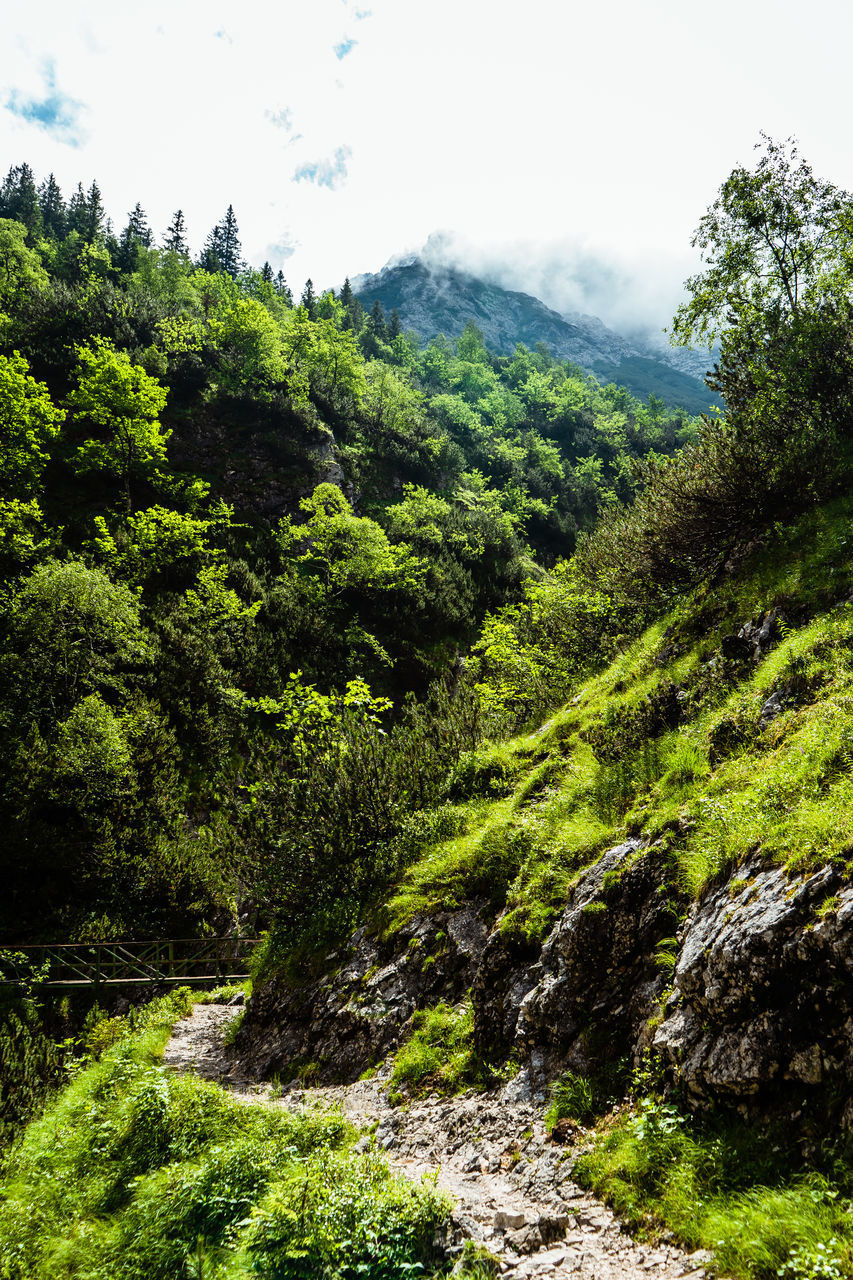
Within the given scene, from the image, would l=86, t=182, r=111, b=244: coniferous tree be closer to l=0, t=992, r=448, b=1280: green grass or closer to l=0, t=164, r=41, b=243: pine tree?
l=0, t=164, r=41, b=243: pine tree

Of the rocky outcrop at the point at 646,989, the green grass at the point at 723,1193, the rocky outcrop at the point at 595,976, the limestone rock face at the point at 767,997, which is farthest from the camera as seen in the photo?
the rocky outcrop at the point at 595,976

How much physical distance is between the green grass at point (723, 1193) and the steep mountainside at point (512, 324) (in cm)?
16958

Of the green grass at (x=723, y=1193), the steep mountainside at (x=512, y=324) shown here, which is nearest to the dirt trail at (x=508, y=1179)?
the green grass at (x=723, y=1193)

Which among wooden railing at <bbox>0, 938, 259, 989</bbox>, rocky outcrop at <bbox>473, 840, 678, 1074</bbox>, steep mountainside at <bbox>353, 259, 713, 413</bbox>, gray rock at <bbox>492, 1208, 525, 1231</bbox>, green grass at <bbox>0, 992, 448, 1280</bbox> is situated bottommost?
wooden railing at <bbox>0, 938, 259, 989</bbox>

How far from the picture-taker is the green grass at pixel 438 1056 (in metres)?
6.77

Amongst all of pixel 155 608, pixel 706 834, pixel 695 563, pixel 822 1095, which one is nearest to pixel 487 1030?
pixel 706 834

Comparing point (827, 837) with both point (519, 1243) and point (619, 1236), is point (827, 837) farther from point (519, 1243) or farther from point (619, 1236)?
point (519, 1243)

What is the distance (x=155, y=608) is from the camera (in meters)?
25.8

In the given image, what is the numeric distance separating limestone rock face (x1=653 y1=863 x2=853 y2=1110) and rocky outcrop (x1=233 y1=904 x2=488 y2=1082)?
432cm

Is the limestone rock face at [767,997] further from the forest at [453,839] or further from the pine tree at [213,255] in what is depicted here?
the pine tree at [213,255]

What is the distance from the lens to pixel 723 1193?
143 inches

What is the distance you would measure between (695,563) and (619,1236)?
1178 cm

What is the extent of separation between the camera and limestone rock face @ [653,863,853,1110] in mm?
3662

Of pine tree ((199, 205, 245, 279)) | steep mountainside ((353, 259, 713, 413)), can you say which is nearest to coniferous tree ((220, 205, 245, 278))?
pine tree ((199, 205, 245, 279))
